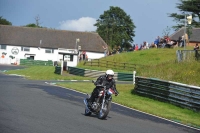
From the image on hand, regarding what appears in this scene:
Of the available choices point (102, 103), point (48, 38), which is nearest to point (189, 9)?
point (48, 38)

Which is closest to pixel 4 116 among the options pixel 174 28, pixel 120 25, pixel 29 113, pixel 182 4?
pixel 29 113

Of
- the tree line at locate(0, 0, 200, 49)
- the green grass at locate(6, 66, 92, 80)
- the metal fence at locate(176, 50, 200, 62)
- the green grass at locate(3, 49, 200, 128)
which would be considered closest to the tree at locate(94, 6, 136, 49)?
the tree line at locate(0, 0, 200, 49)

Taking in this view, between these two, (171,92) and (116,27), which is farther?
(116,27)

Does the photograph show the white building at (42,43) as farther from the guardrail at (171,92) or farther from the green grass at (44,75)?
the guardrail at (171,92)

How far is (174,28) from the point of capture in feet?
307

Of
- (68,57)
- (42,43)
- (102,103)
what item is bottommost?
(102,103)

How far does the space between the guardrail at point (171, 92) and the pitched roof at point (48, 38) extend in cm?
7026

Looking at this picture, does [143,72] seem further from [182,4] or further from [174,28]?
[174,28]

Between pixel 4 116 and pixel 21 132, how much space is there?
9.25 ft

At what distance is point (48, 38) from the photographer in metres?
102

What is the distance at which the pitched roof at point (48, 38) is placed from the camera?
326ft

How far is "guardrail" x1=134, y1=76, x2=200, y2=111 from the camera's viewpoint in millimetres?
22734

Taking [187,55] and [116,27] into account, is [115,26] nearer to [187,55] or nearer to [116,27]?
[116,27]

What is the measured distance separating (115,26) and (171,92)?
93.5 metres
